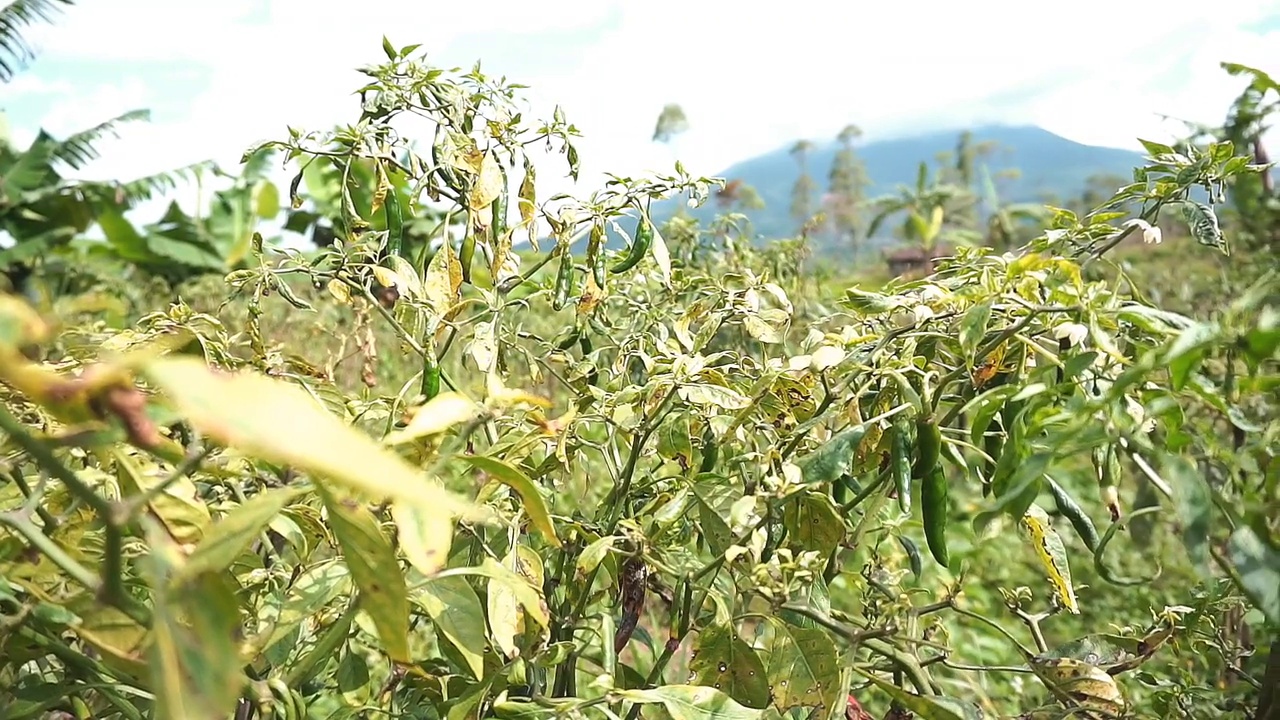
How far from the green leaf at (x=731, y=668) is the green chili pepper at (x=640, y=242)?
1.22 ft

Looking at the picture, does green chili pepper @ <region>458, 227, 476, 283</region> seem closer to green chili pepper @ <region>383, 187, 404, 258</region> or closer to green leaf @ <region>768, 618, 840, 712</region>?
green chili pepper @ <region>383, 187, 404, 258</region>

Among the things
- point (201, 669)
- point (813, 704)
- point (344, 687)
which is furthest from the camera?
point (344, 687)

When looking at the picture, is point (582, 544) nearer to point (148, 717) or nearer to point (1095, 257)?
point (148, 717)

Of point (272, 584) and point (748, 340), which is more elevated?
point (272, 584)

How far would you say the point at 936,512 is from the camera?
62 centimetres

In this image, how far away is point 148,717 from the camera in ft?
1.97

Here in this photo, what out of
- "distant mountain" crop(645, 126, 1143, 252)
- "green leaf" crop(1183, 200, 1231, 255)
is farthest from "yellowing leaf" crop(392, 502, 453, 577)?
"distant mountain" crop(645, 126, 1143, 252)

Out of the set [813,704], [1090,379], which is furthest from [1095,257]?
[813,704]

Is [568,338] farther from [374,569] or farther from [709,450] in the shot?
[374,569]

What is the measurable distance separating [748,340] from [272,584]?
1.02 m

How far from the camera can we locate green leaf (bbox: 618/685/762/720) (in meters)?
0.53

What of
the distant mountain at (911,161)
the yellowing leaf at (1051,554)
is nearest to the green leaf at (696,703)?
the yellowing leaf at (1051,554)

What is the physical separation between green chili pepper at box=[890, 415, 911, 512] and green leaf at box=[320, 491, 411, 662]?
0.98 ft

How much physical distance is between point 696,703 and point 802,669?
9cm
